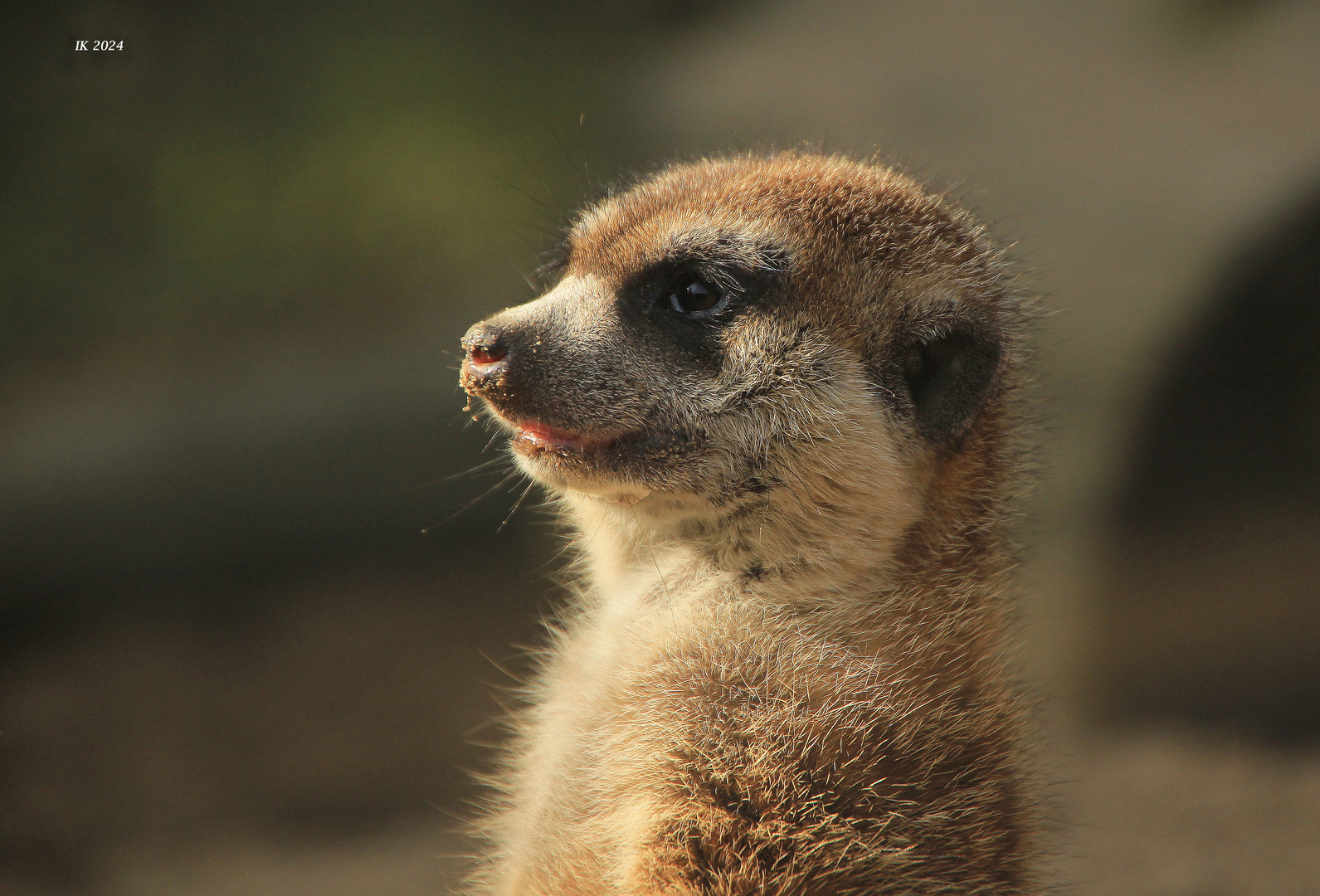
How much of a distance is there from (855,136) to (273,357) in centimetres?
218

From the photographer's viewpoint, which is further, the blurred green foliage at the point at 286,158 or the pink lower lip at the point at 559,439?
the blurred green foliage at the point at 286,158

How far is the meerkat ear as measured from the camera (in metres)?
1.39

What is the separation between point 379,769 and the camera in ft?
10.1

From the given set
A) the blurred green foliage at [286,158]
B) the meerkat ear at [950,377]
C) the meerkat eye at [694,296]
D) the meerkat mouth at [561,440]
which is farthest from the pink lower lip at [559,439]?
the blurred green foliage at [286,158]

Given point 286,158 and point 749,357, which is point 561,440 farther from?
point 286,158

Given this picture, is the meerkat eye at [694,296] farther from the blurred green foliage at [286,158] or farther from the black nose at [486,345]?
the blurred green foliage at [286,158]

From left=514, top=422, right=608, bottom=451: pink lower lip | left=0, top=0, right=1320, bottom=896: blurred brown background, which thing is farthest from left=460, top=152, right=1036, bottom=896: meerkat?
left=0, top=0, right=1320, bottom=896: blurred brown background

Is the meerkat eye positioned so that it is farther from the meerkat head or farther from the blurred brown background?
the blurred brown background

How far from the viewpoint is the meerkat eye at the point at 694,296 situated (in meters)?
1.38

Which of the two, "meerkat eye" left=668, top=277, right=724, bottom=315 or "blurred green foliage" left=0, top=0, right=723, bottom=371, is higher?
"blurred green foliage" left=0, top=0, right=723, bottom=371

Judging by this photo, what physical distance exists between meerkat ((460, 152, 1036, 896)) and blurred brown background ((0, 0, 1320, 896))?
137 centimetres

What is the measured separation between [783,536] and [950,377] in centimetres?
36

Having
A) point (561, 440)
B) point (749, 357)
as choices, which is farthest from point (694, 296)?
point (561, 440)

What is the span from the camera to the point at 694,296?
1.39m
